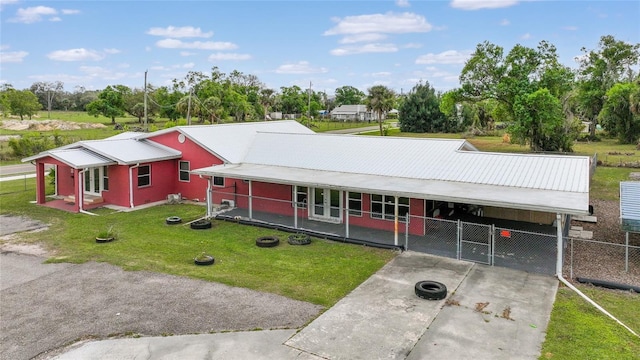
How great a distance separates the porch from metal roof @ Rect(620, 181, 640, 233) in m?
2.07

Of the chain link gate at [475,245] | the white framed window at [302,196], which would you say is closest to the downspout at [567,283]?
the chain link gate at [475,245]

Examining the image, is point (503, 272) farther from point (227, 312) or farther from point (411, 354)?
point (227, 312)

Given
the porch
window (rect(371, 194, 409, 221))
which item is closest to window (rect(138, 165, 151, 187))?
the porch

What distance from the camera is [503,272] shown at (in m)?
13.5

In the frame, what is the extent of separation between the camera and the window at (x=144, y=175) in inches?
895

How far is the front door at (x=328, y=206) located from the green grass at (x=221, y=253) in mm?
2304

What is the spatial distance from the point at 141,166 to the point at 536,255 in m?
18.0

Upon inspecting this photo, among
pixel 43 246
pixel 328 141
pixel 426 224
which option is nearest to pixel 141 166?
pixel 43 246

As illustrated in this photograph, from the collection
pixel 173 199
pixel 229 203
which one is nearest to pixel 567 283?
pixel 229 203

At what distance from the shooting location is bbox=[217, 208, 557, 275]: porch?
47.1 feet

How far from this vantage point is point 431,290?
11617mm

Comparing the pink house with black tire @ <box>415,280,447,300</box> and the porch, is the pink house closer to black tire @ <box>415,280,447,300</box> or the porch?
the porch

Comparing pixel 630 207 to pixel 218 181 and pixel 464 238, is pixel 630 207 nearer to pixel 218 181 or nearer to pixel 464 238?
pixel 464 238

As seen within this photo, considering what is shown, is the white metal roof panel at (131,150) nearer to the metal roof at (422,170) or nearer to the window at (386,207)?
the metal roof at (422,170)
